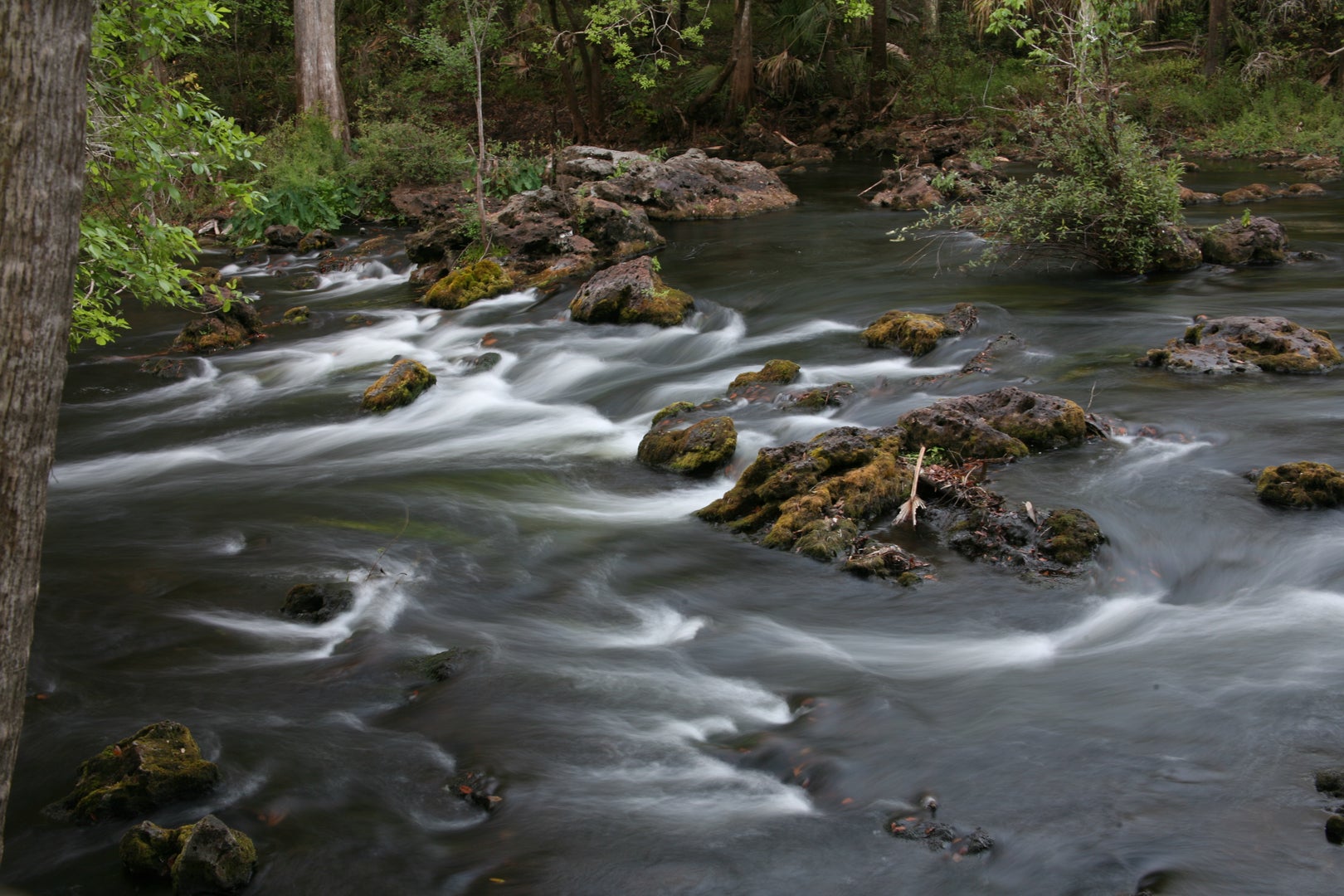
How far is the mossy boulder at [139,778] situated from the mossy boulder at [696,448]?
15.4ft

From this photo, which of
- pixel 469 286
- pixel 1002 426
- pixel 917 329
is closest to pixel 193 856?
pixel 1002 426

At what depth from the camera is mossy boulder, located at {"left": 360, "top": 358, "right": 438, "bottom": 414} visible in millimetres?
11625

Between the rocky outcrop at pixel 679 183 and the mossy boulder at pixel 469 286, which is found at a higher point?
the rocky outcrop at pixel 679 183

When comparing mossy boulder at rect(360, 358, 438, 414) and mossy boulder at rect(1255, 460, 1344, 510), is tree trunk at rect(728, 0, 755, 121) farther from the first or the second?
mossy boulder at rect(1255, 460, 1344, 510)

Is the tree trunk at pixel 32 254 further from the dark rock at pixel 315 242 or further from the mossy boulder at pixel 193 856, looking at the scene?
the dark rock at pixel 315 242

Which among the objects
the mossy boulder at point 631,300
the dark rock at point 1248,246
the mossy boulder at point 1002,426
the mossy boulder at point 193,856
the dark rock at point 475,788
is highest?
the dark rock at point 1248,246

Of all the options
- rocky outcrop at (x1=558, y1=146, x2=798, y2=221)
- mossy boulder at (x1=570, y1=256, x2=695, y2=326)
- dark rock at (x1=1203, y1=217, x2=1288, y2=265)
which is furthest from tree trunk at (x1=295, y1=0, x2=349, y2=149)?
dark rock at (x1=1203, y1=217, x2=1288, y2=265)

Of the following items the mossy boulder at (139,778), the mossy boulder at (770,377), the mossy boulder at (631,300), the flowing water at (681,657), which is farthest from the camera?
the mossy boulder at (631,300)

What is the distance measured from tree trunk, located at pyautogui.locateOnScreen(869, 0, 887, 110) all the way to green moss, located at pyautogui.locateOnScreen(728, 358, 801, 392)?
2131cm

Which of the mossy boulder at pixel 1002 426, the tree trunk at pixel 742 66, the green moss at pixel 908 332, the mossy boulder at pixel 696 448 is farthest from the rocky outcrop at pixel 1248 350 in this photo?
the tree trunk at pixel 742 66

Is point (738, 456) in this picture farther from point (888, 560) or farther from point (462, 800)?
point (462, 800)

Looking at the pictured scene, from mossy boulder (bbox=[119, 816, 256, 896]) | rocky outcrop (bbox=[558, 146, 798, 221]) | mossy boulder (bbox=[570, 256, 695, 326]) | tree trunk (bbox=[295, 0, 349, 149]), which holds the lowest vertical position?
mossy boulder (bbox=[119, 816, 256, 896])

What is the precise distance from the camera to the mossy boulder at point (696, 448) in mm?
8953

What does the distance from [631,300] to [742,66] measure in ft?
54.2
